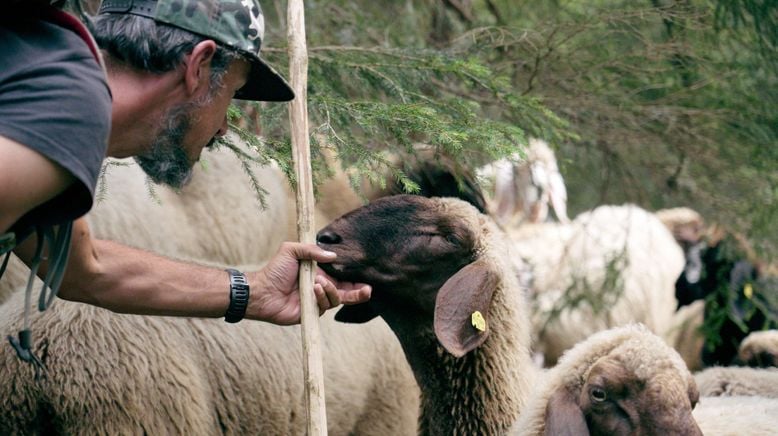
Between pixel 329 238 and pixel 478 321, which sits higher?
pixel 329 238

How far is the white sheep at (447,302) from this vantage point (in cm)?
387

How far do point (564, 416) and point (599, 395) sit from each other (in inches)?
5.6

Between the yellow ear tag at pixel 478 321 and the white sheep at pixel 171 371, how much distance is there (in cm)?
101

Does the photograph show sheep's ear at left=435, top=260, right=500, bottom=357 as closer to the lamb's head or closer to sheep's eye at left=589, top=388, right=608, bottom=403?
the lamb's head

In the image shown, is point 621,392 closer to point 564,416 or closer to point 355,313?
point 564,416

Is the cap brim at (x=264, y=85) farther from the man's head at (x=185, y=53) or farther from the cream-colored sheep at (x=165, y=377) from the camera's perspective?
the cream-colored sheep at (x=165, y=377)

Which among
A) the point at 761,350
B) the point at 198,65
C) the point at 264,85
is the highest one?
the point at 198,65

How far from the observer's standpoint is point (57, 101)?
2045mm

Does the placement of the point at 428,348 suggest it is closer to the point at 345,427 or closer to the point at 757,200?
the point at 345,427

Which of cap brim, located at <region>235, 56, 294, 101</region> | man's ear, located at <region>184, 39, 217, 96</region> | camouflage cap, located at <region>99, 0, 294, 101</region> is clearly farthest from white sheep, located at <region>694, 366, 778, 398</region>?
man's ear, located at <region>184, 39, 217, 96</region>

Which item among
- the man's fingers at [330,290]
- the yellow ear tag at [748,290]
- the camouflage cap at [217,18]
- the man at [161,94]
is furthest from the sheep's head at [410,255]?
the yellow ear tag at [748,290]

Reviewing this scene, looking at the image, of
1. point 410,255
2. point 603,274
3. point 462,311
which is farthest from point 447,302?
point 603,274

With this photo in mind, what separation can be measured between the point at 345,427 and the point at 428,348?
996 mm

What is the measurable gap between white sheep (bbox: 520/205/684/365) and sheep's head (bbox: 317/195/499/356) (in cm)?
388
